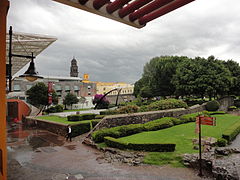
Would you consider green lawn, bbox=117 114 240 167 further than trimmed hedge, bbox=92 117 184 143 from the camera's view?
No

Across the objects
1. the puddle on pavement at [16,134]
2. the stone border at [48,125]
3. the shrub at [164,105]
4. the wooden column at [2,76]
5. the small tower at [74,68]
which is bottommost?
the puddle on pavement at [16,134]

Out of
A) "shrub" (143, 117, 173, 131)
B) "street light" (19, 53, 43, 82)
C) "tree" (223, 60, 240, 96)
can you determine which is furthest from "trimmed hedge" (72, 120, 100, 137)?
"tree" (223, 60, 240, 96)

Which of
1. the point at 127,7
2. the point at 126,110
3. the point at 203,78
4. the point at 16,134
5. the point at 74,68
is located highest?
the point at 74,68

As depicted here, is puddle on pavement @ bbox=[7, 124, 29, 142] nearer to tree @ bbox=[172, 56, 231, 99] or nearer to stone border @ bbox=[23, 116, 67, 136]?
stone border @ bbox=[23, 116, 67, 136]

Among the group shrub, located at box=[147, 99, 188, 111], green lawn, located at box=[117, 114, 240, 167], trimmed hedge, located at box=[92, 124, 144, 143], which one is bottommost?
green lawn, located at box=[117, 114, 240, 167]

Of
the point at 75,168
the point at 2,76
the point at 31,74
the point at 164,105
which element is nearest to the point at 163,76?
the point at 164,105

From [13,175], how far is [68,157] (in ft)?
11.2

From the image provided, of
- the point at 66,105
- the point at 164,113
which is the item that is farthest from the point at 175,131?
the point at 66,105

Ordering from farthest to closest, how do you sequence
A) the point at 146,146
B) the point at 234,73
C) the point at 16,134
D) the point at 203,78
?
the point at 234,73 < the point at 203,78 < the point at 16,134 < the point at 146,146

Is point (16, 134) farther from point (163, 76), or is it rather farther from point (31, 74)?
point (163, 76)

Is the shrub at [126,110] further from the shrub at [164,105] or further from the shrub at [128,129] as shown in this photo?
the shrub at [128,129]

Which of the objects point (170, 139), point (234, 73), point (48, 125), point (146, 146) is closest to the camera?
point (146, 146)

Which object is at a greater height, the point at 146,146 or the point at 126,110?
the point at 126,110

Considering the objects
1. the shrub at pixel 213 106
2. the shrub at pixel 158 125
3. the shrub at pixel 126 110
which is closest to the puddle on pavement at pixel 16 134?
the shrub at pixel 126 110
